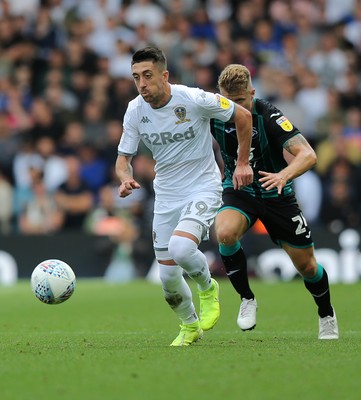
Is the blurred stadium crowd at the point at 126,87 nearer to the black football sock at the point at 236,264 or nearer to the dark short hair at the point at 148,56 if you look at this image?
the black football sock at the point at 236,264

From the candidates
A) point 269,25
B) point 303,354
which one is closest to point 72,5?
point 269,25

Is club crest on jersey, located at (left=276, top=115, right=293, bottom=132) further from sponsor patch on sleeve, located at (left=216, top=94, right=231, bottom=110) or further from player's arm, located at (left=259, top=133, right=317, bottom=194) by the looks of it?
sponsor patch on sleeve, located at (left=216, top=94, right=231, bottom=110)

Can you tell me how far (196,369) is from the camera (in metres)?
7.07

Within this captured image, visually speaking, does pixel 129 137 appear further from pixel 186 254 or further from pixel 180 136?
pixel 186 254

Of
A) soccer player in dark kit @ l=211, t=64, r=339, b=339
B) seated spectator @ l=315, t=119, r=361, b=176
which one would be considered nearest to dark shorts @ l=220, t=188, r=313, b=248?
soccer player in dark kit @ l=211, t=64, r=339, b=339

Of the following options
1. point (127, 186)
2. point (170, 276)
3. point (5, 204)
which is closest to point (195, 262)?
point (170, 276)

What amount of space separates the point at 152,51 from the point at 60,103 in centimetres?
1251

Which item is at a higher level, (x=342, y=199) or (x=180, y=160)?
(x=180, y=160)

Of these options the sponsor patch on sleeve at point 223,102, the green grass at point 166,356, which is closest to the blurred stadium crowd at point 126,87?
the green grass at point 166,356

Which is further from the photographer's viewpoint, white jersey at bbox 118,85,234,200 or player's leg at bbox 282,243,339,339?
player's leg at bbox 282,243,339,339

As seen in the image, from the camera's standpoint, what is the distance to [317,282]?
9.60 m

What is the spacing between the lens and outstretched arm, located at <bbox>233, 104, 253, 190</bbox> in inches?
351

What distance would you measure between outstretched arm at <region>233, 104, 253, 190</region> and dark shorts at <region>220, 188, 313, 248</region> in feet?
2.47

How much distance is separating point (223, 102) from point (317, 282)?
6.51ft
